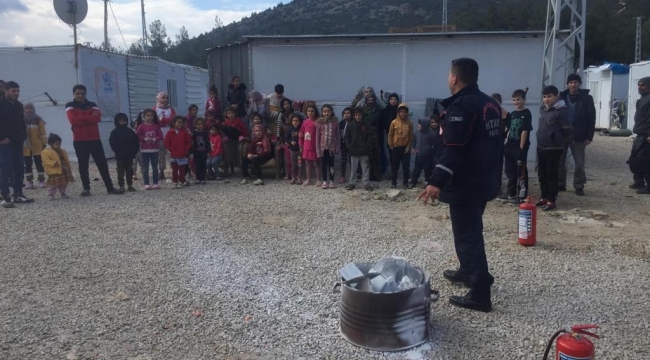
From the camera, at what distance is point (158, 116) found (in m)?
11.2

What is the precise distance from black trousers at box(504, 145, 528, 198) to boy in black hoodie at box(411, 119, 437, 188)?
1.79 meters

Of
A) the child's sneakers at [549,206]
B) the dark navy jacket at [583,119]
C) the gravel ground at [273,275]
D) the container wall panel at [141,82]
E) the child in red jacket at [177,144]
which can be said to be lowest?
the gravel ground at [273,275]

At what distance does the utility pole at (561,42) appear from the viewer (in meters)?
10.8

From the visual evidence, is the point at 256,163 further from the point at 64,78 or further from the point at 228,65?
the point at 64,78

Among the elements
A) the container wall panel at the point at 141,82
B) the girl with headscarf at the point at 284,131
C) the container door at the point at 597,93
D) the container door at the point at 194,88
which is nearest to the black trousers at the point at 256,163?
the girl with headscarf at the point at 284,131

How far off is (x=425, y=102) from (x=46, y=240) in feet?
26.7

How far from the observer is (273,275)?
5.70 meters

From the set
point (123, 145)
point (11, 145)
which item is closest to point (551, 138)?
point (123, 145)

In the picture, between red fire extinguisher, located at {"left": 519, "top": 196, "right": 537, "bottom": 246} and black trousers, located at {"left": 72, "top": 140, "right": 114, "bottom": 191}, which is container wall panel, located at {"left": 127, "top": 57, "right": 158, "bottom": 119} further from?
red fire extinguisher, located at {"left": 519, "top": 196, "right": 537, "bottom": 246}

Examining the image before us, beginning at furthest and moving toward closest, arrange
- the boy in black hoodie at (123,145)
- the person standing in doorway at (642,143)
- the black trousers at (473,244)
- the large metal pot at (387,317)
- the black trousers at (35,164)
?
1. the black trousers at (35,164)
2. the boy in black hoodie at (123,145)
3. the person standing in doorway at (642,143)
4. the black trousers at (473,244)
5. the large metal pot at (387,317)

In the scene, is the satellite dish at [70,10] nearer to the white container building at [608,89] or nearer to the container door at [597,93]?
the white container building at [608,89]

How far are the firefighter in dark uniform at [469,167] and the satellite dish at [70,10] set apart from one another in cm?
1088

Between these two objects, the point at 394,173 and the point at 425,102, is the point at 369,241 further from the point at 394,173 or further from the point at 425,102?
the point at 425,102

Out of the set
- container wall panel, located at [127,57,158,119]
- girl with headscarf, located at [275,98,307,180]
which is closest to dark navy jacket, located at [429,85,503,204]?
girl with headscarf, located at [275,98,307,180]
